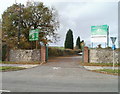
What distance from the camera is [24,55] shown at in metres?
19.5

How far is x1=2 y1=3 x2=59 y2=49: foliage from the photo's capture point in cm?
2278

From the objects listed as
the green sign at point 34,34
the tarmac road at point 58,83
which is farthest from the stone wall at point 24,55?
the tarmac road at point 58,83

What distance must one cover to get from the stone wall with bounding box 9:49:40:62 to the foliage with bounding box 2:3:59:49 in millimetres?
2145

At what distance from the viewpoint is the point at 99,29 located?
20016 mm

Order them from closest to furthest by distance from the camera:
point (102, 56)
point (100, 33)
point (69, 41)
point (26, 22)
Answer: point (102, 56), point (100, 33), point (26, 22), point (69, 41)

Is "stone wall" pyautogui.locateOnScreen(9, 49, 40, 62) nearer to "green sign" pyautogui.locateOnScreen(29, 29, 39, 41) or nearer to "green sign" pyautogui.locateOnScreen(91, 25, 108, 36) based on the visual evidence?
"green sign" pyautogui.locateOnScreen(29, 29, 39, 41)

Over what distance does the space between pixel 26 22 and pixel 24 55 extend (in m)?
7.33

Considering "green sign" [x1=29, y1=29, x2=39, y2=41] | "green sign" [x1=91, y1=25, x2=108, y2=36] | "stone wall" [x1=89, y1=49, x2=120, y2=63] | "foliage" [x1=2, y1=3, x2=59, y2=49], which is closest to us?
"stone wall" [x1=89, y1=49, x2=120, y2=63]

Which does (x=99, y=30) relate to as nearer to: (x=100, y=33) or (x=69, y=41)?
(x=100, y=33)

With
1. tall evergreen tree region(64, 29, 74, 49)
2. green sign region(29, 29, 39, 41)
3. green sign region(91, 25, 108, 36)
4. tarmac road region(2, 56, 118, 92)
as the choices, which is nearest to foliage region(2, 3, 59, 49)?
green sign region(29, 29, 39, 41)

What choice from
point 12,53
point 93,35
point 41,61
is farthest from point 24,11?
point 93,35

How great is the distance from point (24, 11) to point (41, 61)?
392 inches

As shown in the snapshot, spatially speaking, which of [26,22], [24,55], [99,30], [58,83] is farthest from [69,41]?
[58,83]

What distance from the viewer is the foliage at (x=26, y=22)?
2278cm
